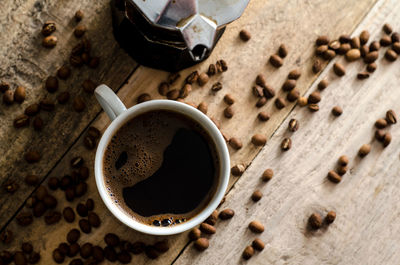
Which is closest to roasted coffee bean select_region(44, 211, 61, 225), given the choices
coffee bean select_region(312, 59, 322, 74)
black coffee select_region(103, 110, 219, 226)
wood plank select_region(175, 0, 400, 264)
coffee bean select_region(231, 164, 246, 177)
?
black coffee select_region(103, 110, 219, 226)

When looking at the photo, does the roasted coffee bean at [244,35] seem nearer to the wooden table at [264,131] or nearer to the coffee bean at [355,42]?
the wooden table at [264,131]

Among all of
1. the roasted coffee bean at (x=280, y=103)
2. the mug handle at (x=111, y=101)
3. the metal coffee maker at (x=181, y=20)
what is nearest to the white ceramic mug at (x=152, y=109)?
the mug handle at (x=111, y=101)

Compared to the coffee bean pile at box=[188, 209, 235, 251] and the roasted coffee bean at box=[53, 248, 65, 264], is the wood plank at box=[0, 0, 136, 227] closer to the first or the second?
the roasted coffee bean at box=[53, 248, 65, 264]

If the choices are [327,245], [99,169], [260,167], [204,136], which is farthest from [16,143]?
[327,245]

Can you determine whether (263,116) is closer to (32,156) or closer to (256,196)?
(256,196)

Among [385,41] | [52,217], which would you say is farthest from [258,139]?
[52,217]

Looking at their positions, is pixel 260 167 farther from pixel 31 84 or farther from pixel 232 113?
pixel 31 84
